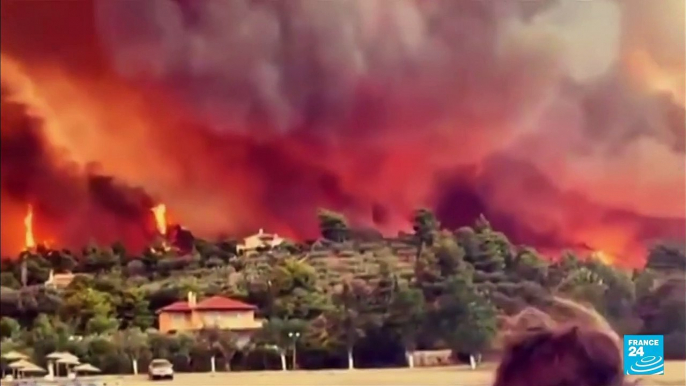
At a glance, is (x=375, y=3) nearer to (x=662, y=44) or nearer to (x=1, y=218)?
(x=662, y=44)

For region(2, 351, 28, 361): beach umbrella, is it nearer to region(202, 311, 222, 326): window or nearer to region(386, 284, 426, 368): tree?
region(202, 311, 222, 326): window

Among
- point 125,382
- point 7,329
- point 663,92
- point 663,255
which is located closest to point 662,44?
point 663,92

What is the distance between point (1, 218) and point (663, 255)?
2.79ft

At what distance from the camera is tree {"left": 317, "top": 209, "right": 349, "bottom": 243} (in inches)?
46.3

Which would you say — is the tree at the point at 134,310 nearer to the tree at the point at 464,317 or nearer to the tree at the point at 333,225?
the tree at the point at 333,225

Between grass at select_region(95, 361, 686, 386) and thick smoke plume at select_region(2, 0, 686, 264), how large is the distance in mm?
156

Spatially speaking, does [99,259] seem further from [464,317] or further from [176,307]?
[464,317]

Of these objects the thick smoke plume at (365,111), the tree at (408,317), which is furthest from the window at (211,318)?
the tree at (408,317)

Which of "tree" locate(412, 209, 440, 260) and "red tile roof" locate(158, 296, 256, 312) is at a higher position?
"tree" locate(412, 209, 440, 260)

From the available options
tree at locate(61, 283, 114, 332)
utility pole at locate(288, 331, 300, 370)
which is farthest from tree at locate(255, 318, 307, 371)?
tree at locate(61, 283, 114, 332)

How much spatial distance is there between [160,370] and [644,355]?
59cm

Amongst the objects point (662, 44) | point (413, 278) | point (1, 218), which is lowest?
point (413, 278)

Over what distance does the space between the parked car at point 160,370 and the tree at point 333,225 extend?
10.2 inches

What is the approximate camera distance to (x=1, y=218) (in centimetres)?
125
